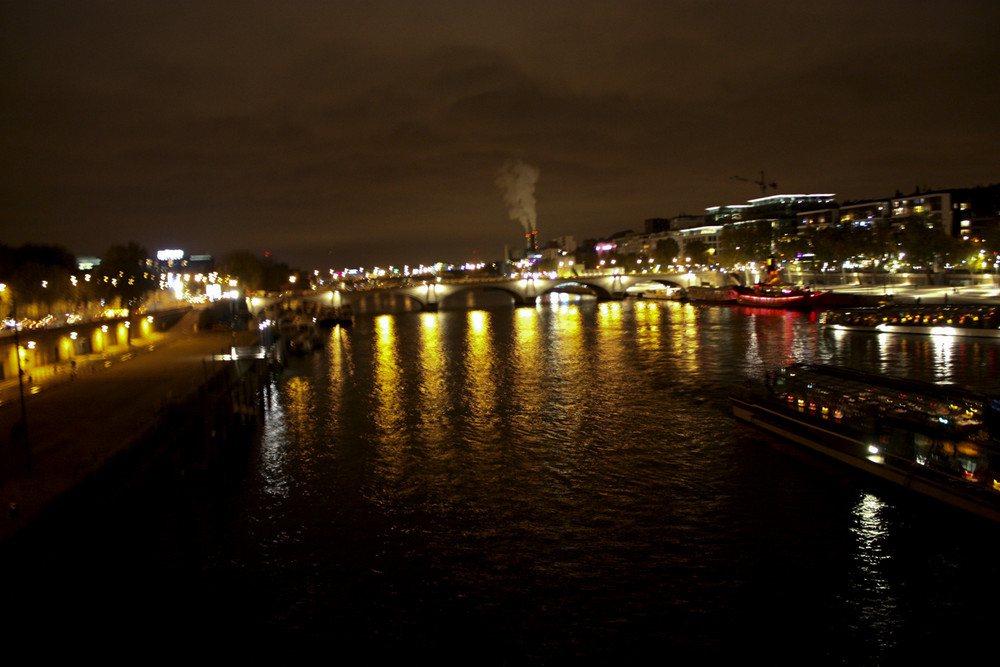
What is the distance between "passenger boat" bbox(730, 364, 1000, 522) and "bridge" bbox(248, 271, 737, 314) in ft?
189

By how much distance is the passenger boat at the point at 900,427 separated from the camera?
11820mm

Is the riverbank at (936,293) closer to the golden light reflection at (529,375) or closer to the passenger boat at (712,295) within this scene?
the passenger boat at (712,295)

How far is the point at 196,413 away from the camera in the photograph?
66.4 ft

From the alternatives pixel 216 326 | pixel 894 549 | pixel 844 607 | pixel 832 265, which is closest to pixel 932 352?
pixel 894 549

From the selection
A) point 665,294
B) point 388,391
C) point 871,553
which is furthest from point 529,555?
point 665,294

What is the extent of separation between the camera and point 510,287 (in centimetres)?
8162

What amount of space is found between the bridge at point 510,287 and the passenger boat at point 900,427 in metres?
57.6

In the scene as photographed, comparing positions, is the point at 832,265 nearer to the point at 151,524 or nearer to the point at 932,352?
the point at 932,352

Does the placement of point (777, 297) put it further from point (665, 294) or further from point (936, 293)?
point (665, 294)

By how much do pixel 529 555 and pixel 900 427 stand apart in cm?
789

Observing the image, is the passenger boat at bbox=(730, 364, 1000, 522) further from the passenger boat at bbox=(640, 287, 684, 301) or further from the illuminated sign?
the illuminated sign

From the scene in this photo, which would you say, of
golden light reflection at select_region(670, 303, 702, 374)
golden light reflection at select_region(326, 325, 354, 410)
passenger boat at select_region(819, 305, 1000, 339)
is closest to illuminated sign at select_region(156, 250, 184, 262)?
golden light reflection at select_region(326, 325, 354, 410)

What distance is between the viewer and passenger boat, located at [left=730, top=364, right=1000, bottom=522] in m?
11.8

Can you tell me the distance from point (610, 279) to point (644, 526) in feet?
252
